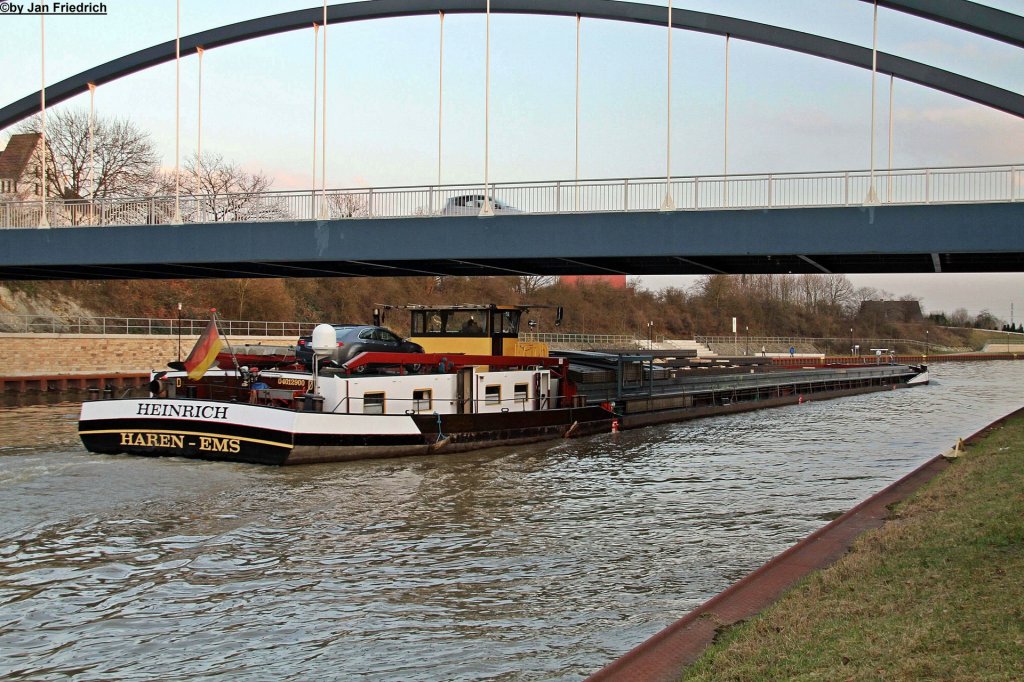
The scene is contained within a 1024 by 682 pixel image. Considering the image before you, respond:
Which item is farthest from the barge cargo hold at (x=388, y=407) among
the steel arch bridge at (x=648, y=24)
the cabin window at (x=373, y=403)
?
the steel arch bridge at (x=648, y=24)

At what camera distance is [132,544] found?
44.9 ft

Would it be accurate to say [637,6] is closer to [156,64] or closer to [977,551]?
[156,64]

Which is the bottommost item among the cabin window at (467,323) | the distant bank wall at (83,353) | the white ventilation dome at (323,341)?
the distant bank wall at (83,353)

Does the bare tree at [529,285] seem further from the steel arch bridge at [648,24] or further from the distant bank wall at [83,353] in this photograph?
the steel arch bridge at [648,24]

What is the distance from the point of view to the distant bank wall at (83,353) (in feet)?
141

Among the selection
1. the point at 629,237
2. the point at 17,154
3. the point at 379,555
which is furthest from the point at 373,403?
the point at 17,154

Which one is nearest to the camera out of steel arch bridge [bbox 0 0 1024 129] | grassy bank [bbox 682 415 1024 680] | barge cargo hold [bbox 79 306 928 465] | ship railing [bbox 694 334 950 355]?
grassy bank [bbox 682 415 1024 680]

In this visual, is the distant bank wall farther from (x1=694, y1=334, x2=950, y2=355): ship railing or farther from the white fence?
(x1=694, y1=334, x2=950, y2=355): ship railing

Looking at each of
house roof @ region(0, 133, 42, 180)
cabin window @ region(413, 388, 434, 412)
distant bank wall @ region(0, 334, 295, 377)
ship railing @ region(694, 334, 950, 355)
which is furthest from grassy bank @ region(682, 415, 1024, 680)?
ship railing @ region(694, 334, 950, 355)

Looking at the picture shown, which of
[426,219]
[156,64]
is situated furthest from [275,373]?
[156,64]

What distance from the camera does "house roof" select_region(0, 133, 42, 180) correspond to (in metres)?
58.0

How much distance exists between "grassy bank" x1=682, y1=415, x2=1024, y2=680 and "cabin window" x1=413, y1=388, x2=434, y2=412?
1467cm

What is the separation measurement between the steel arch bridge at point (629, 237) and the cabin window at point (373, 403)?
6.17 m

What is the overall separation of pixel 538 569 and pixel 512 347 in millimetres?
17156
